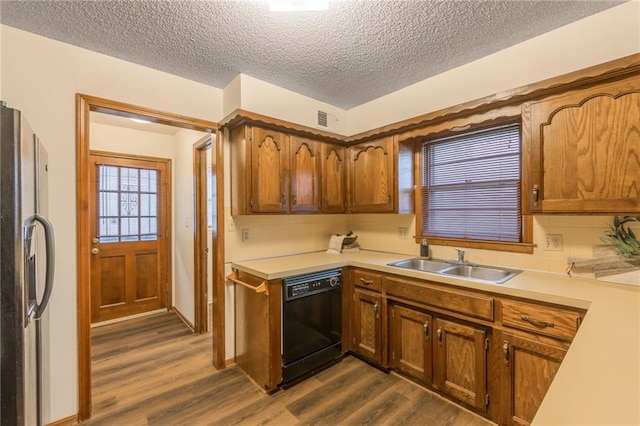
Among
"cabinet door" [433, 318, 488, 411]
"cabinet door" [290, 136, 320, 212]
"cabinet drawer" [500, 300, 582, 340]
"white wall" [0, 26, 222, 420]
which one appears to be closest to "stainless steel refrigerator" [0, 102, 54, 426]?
"white wall" [0, 26, 222, 420]

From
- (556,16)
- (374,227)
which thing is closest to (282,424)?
(374,227)

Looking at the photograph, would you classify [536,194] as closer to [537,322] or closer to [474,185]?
[474,185]

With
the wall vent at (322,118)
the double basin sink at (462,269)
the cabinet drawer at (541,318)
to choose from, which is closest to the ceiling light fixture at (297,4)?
the wall vent at (322,118)

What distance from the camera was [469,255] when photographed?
7.93 feet

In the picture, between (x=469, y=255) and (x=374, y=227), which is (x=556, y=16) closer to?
(x=469, y=255)

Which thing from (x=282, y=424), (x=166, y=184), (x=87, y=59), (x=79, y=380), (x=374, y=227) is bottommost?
(x=282, y=424)

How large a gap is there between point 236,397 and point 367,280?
1.33 metres

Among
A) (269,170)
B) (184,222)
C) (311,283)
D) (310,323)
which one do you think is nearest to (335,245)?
(311,283)

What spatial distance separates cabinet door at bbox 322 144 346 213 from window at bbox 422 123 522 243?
31.8 inches

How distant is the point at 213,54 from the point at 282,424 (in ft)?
8.47

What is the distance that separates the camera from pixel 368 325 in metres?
2.46

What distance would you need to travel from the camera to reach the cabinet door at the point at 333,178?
286 centimetres

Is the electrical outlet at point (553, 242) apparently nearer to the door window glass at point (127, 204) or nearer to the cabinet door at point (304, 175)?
the cabinet door at point (304, 175)

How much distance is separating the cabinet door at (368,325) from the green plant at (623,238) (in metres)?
1.52
